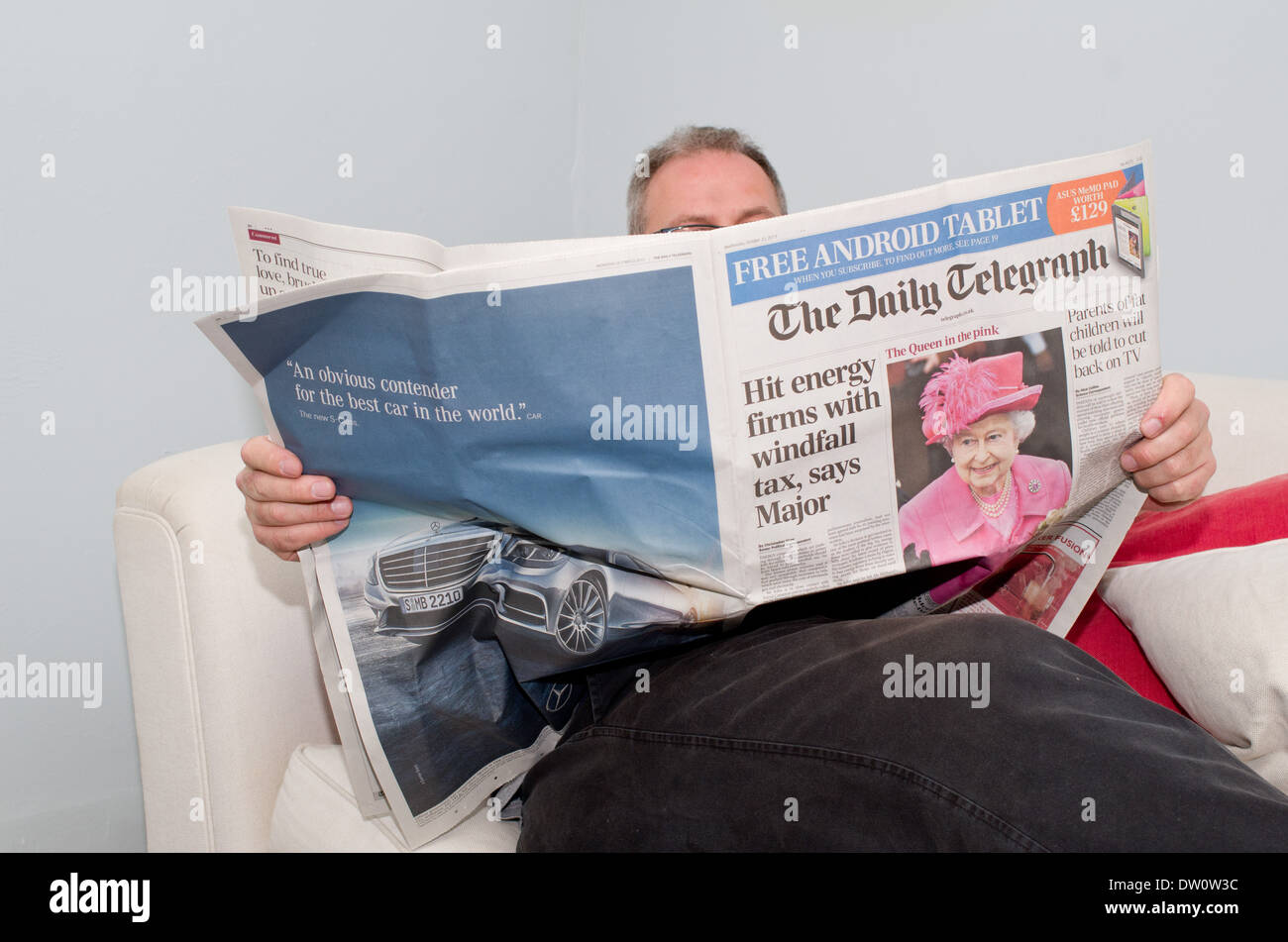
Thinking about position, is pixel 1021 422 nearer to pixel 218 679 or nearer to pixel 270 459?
pixel 270 459

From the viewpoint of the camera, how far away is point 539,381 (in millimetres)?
658

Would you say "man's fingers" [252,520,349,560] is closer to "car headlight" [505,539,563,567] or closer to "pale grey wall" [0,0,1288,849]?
"car headlight" [505,539,563,567]

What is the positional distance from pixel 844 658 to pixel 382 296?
15.8 inches

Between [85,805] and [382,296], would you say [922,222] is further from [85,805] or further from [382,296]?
[85,805]

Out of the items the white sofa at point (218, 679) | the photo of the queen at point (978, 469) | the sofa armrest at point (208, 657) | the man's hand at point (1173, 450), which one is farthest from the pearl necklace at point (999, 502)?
the sofa armrest at point (208, 657)

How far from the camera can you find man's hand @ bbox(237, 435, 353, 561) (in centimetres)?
73

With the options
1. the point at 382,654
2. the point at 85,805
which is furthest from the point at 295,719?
the point at 85,805

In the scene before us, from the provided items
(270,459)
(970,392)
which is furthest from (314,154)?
(970,392)

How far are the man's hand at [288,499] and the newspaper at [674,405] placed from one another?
16 millimetres

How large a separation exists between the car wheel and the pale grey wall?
0.66 meters

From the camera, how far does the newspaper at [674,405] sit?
65cm

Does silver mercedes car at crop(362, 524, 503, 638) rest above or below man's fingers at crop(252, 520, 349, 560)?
below

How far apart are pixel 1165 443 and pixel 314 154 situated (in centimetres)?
103

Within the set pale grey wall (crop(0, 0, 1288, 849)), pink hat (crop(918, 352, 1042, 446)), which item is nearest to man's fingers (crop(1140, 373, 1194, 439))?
pink hat (crop(918, 352, 1042, 446))
